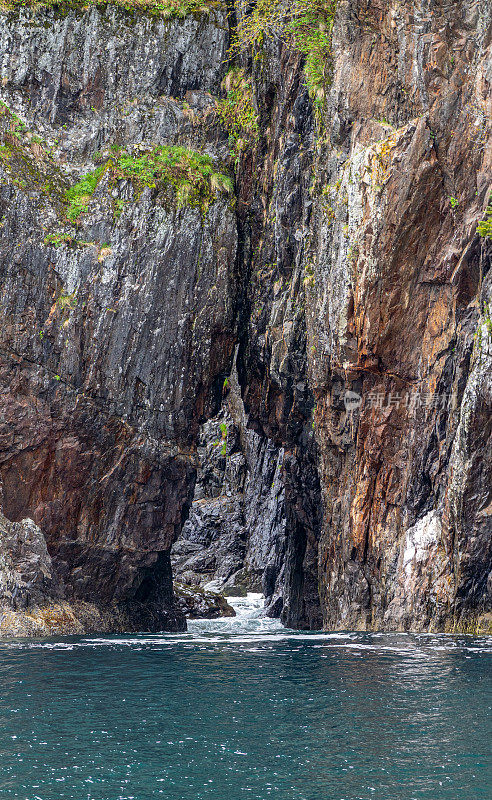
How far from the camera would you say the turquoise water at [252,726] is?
923 cm

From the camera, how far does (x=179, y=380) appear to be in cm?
3175

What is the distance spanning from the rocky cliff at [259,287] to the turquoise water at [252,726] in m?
8.91

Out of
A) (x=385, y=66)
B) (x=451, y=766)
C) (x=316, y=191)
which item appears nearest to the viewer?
(x=451, y=766)

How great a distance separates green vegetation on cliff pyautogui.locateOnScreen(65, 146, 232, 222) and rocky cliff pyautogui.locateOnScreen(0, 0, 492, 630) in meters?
0.10

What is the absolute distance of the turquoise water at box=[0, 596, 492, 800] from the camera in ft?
30.3

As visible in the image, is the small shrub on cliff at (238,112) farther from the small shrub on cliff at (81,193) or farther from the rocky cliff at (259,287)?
the small shrub on cliff at (81,193)

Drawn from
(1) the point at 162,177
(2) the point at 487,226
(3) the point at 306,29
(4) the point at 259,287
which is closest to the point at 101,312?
(1) the point at 162,177

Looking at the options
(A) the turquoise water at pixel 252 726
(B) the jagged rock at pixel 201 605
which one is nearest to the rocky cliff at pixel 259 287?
(B) the jagged rock at pixel 201 605

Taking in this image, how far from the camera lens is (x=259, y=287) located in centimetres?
3291

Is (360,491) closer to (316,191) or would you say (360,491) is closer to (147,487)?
(147,487)

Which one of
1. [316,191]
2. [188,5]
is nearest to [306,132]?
[316,191]

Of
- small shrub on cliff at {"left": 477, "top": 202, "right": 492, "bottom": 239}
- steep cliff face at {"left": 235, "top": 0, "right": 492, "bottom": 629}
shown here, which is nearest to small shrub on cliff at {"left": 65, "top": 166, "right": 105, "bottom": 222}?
steep cliff face at {"left": 235, "top": 0, "right": 492, "bottom": 629}

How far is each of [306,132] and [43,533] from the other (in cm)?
1807

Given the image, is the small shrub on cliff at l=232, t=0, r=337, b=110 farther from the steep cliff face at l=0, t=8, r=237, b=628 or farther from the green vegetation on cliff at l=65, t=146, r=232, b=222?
the green vegetation on cliff at l=65, t=146, r=232, b=222
